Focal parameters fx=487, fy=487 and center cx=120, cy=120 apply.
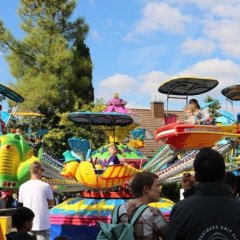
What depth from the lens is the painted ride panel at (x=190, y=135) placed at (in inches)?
332

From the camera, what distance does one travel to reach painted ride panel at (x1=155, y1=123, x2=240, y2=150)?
8.44m

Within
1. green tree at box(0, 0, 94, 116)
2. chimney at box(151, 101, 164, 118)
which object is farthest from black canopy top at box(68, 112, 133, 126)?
chimney at box(151, 101, 164, 118)

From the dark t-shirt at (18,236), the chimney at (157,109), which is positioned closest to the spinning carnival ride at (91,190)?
the dark t-shirt at (18,236)

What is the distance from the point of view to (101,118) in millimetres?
10211

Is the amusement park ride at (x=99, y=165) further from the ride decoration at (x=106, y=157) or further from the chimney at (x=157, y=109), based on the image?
the chimney at (x=157, y=109)

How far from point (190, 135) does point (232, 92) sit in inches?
120

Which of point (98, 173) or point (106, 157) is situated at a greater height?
point (106, 157)

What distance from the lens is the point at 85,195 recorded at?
31.7 ft

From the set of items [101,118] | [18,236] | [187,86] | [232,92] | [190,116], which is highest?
[232,92]

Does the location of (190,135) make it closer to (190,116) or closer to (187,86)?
(190,116)

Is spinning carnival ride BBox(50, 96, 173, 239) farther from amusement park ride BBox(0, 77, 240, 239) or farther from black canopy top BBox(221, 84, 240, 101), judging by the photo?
black canopy top BBox(221, 84, 240, 101)

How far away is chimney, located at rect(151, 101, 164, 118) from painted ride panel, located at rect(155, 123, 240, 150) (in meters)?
26.2

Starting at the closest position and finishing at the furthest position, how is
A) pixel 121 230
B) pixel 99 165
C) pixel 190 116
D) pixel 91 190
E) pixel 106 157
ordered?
1. pixel 121 230
2. pixel 99 165
3. pixel 190 116
4. pixel 91 190
5. pixel 106 157

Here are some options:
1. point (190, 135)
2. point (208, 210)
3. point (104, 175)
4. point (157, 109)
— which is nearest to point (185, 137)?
point (190, 135)
